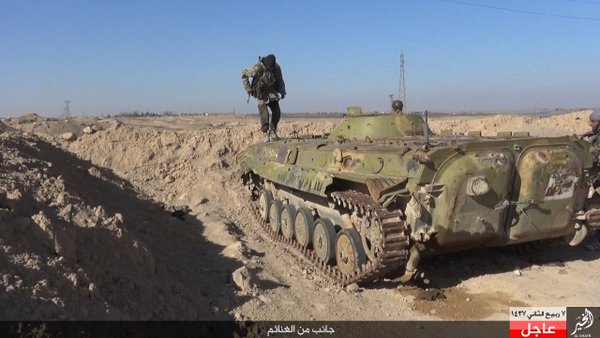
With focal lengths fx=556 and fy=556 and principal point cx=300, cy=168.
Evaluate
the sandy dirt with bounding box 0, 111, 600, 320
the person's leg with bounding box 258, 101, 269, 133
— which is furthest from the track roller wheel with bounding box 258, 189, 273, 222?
the person's leg with bounding box 258, 101, 269, 133

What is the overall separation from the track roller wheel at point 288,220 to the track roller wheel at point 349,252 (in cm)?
191

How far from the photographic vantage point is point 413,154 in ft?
Result: 21.2

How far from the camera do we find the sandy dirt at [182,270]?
4867 mm

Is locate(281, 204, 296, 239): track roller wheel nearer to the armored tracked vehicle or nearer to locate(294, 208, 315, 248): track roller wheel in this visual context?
locate(294, 208, 315, 248): track roller wheel

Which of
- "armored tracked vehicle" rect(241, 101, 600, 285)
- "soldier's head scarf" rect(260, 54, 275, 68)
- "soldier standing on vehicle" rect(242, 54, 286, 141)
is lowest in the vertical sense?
"armored tracked vehicle" rect(241, 101, 600, 285)

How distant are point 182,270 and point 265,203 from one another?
4.36 metres

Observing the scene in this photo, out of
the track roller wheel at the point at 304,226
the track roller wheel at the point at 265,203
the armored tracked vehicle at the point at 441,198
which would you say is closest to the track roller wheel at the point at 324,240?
the armored tracked vehicle at the point at 441,198

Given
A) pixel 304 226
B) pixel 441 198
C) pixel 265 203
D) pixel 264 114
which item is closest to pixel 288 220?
pixel 304 226

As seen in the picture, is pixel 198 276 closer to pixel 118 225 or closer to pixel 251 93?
pixel 118 225

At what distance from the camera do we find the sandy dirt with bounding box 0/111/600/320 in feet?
16.0

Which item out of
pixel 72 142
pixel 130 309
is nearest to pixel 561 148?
pixel 130 309

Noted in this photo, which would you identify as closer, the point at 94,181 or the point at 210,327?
the point at 210,327

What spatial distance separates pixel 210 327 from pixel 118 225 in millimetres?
1692

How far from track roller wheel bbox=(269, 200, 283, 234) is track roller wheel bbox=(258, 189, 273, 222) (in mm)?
220
